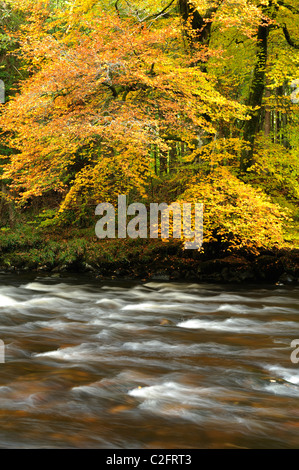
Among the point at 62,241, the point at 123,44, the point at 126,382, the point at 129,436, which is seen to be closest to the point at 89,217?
the point at 62,241

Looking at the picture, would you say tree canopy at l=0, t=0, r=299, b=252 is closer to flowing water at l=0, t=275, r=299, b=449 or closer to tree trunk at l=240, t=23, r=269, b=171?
tree trunk at l=240, t=23, r=269, b=171

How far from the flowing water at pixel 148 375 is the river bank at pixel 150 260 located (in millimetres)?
3000

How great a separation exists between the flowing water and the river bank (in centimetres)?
300

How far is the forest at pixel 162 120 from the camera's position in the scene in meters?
8.71

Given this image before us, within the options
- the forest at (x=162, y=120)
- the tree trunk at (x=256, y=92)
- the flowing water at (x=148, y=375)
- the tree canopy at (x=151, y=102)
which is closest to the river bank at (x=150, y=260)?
the forest at (x=162, y=120)

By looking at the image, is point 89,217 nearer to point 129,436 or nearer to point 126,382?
point 126,382

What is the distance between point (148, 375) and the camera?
461 cm

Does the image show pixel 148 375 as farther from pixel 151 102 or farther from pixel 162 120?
pixel 151 102

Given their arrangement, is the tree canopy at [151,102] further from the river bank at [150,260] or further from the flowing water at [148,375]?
the flowing water at [148,375]

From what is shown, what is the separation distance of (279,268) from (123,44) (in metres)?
6.91

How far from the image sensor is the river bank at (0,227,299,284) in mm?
11734

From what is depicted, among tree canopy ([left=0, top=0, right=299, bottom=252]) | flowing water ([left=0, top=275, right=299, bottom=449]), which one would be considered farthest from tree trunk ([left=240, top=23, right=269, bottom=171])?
flowing water ([left=0, top=275, right=299, bottom=449])

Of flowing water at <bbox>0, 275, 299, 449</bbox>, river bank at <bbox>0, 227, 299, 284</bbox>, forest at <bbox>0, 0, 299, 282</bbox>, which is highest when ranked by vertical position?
forest at <bbox>0, 0, 299, 282</bbox>

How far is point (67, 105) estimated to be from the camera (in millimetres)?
9500
